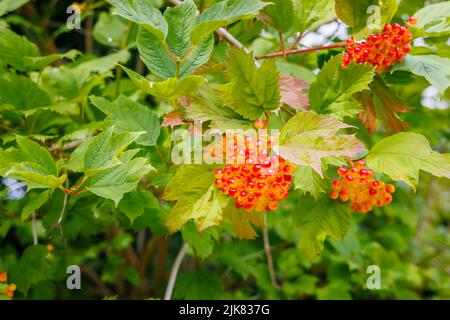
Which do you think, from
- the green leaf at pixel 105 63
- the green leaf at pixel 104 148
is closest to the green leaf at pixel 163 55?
the green leaf at pixel 104 148

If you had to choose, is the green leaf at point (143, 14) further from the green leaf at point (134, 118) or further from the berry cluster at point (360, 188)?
the berry cluster at point (360, 188)

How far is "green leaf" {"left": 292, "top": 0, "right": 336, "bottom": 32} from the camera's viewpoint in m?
1.10

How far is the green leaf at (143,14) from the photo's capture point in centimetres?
81

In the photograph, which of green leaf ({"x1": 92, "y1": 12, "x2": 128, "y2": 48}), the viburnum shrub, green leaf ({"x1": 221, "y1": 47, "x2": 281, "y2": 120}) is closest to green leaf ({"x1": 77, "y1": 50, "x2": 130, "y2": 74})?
the viburnum shrub

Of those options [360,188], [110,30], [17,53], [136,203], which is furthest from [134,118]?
[110,30]

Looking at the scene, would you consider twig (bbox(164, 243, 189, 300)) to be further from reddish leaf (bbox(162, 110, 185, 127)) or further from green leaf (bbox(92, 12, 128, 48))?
green leaf (bbox(92, 12, 128, 48))

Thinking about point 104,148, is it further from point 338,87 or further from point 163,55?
point 338,87

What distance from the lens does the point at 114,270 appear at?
6.32 ft

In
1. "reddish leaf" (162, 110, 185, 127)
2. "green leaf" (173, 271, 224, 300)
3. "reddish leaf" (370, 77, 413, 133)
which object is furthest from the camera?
"green leaf" (173, 271, 224, 300)

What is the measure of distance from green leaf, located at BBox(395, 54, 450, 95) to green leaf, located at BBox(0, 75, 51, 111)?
92cm

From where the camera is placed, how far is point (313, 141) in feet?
2.62

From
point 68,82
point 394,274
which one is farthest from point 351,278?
point 68,82

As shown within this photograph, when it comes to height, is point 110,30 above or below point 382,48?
above

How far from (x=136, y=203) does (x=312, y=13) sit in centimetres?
65
